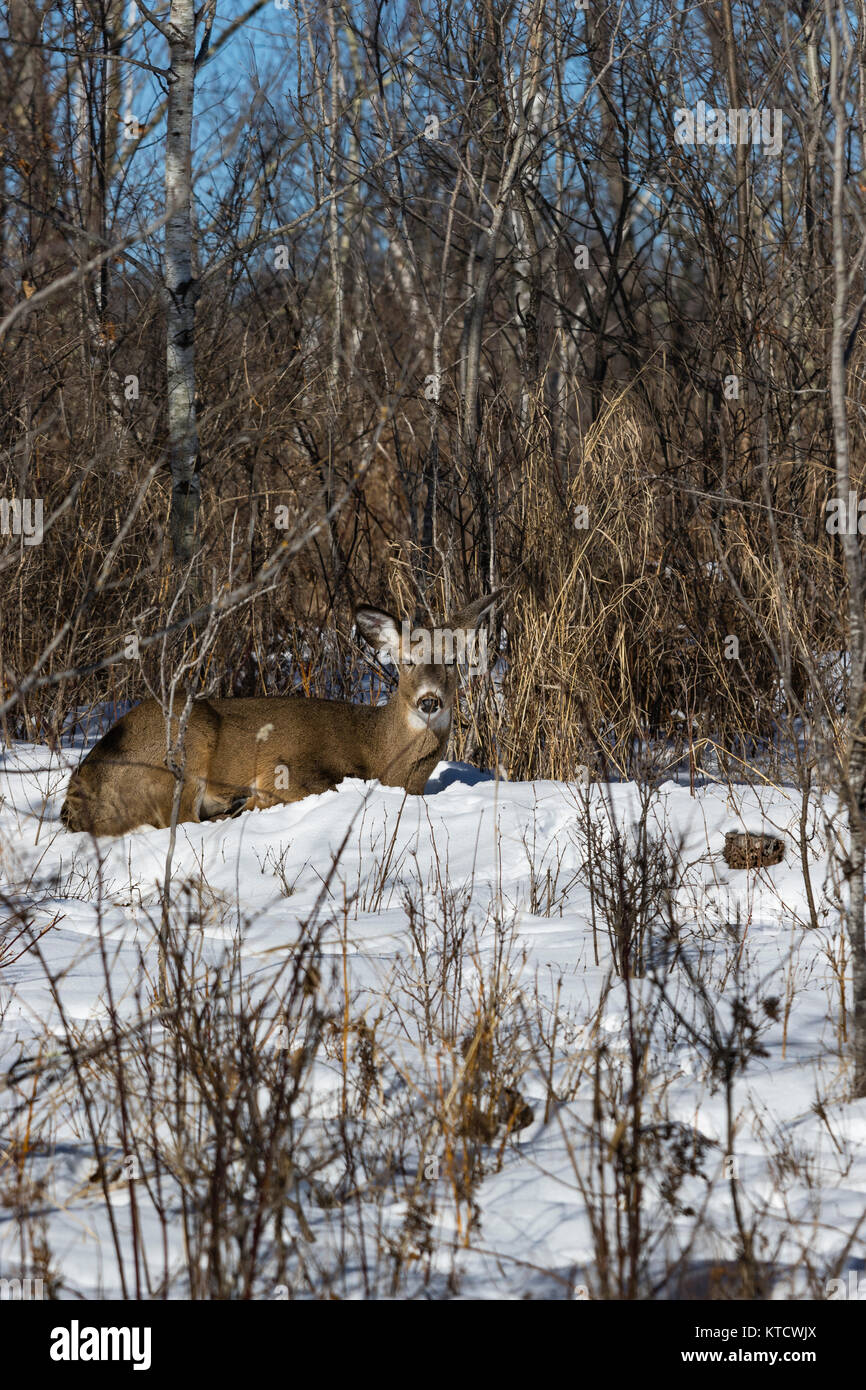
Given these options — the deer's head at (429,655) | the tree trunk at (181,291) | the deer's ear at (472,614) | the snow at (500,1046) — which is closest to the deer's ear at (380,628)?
the deer's head at (429,655)

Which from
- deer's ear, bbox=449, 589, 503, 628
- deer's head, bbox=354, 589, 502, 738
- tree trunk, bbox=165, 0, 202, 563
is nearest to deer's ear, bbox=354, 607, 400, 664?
deer's head, bbox=354, 589, 502, 738

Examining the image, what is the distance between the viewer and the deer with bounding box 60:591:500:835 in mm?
7223

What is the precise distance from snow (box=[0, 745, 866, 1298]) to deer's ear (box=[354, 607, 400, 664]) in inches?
67.7

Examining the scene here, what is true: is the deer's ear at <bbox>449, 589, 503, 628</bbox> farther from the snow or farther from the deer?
the snow

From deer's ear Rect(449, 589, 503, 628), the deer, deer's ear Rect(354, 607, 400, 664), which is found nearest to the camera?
the deer

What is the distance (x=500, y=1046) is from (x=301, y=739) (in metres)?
4.31

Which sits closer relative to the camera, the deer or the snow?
the snow

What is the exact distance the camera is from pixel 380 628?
793 cm

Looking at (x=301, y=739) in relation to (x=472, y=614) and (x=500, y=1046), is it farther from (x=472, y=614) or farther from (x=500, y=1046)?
(x=500, y=1046)

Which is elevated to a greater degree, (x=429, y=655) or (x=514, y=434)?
(x=514, y=434)

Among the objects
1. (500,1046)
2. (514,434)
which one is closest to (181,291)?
(514,434)

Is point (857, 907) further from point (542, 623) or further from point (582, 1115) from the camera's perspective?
point (542, 623)

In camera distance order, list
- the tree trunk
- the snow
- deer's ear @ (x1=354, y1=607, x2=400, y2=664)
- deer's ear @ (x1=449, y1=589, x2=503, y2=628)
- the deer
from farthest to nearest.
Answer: the tree trunk
deer's ear @ (x1=354, y1=607, x2=400, y2=664)
deer's ear @ (x1=449, y1=589, x2=503, y2=628)
the deer
the snow
